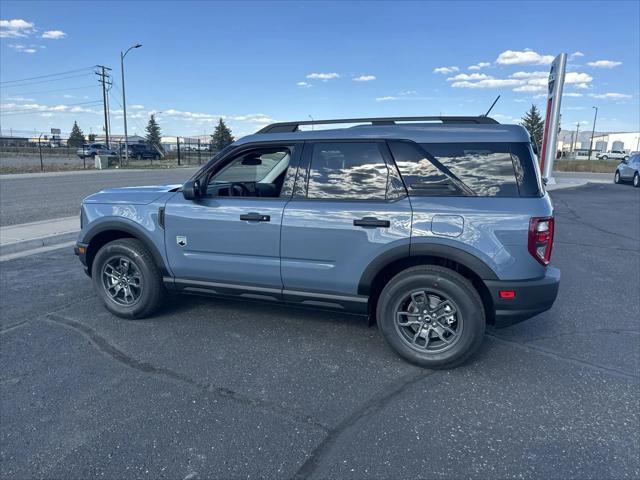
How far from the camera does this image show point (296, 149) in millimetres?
3891

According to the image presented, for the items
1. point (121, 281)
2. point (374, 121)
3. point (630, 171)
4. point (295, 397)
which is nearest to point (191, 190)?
point (121, 281)

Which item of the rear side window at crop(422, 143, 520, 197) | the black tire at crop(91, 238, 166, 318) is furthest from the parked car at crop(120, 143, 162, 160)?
the rear side window at crop(422, 143, 520, 197)

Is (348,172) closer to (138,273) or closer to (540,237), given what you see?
(540,237)

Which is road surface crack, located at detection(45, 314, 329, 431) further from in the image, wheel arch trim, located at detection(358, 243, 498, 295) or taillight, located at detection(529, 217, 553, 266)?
taillight, located at detection(529, 217, 553, 266)

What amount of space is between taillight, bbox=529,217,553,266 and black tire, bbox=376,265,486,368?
0.51 m

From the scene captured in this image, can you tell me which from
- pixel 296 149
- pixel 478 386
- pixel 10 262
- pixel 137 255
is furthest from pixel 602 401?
pixel 10 262

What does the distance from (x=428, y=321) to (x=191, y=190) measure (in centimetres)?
230

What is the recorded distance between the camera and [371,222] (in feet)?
11.4

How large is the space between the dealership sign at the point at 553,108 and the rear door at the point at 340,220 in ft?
58.7

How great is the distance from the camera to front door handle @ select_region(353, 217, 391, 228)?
11.3 feet

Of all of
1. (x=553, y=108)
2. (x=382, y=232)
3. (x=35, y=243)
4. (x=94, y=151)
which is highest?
(x=553, y=108)

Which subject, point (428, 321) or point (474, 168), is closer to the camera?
point (474, 168)

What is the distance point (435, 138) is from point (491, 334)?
1956 mm

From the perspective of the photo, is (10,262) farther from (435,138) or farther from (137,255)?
(435,138)
